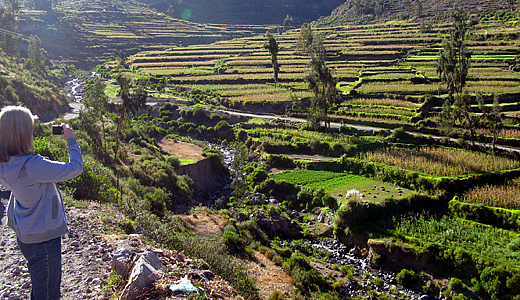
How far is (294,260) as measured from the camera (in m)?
19.3

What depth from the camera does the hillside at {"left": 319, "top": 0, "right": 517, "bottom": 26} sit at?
90.6 meters

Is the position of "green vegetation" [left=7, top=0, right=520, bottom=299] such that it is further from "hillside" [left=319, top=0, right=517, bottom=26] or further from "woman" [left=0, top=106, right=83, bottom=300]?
"hillside" [left=319, top=0, right=517, bottom=26]

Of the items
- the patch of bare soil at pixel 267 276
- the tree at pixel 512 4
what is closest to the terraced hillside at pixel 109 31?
the tree at pixel 512 4

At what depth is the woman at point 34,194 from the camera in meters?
4.56

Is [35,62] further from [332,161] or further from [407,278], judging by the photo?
[407,278]

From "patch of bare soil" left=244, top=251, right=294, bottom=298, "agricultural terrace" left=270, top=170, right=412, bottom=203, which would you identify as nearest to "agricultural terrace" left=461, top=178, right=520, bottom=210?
"agricultural terrace" left=270, top=170, right=412, bottom=203

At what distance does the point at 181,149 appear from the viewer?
131 feet

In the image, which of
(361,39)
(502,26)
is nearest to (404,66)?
(361,39)

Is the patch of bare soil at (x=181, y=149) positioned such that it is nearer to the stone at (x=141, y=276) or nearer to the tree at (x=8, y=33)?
the stone at (x=141, y=276)

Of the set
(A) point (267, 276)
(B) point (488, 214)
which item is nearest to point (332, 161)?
(B) point (488, 214)

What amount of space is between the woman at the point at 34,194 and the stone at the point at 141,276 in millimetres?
1595

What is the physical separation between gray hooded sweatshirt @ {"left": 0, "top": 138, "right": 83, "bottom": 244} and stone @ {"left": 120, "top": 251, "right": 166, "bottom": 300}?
214cm

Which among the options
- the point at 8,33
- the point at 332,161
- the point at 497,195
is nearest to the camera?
the point at 497,195

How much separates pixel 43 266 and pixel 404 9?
12799cm
